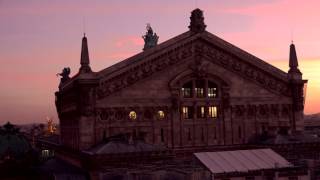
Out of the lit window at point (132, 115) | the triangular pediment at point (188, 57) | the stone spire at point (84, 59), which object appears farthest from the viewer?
the lit window at point (132, 115)

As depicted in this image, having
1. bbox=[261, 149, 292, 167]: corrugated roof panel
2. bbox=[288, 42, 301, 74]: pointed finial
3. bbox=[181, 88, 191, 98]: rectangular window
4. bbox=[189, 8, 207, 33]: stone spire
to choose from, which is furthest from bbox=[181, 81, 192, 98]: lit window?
bbox=[288, 42, 301, 74]: pointed finial

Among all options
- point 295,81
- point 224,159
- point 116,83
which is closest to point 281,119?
point 295,81

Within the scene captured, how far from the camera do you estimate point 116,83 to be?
52.2m

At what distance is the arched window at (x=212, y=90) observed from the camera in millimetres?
56625

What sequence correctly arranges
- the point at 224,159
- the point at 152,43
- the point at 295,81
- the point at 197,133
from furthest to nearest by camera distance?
the point at 152,43
the point at 295,81
the point at 197,133
the point at 224,159

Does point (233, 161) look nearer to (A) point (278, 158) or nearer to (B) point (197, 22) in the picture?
(A) point (278, 158)

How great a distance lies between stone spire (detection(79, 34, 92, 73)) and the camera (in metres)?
50.4

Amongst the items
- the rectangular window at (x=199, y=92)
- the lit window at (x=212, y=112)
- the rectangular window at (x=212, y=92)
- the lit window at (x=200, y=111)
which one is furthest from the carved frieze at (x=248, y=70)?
the lit window at (x=200, y=111)

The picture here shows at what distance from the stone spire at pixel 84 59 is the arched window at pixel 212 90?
14962 mm

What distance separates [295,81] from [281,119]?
5131 mm

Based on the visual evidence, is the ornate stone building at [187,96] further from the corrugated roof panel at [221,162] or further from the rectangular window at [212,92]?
the corrugated roof panel at [221,162]

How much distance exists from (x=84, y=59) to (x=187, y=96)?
1307cm

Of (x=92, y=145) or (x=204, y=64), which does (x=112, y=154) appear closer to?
(x=92, y=145)

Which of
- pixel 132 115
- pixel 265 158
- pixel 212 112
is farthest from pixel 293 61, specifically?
pixel 132 115
